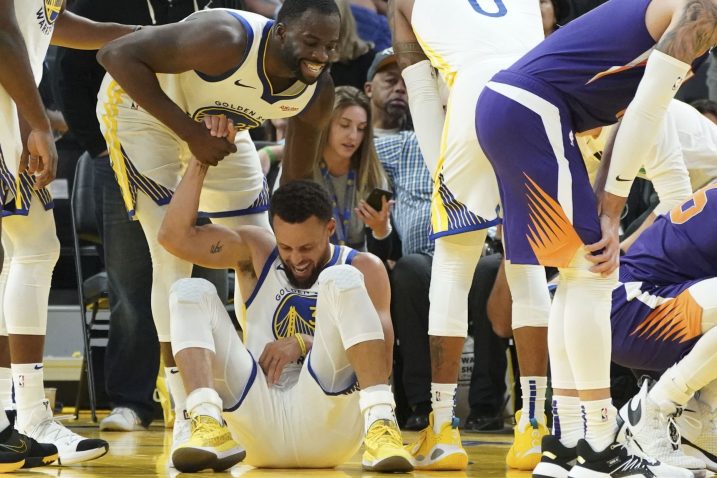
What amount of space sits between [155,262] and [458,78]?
1.22 m

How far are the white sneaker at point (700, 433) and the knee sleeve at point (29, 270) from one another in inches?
82.4

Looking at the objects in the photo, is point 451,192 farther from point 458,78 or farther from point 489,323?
point 489,323

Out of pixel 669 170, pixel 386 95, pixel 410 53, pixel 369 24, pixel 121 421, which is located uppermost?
pixel 369 24

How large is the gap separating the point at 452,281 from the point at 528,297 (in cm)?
25

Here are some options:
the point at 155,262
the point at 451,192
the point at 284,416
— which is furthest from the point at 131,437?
the point at 451,192

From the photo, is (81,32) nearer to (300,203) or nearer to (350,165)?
(300,203)

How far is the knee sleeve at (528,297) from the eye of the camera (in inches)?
142

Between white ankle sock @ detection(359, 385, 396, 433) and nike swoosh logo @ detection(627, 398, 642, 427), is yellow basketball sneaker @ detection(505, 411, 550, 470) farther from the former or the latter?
white ankle sock @ detection(359, 385, 396, 433)

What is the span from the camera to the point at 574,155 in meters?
2.84

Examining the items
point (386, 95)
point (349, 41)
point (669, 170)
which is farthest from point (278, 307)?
point (349, 41)

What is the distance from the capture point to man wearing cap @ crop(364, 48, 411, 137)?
233 inches

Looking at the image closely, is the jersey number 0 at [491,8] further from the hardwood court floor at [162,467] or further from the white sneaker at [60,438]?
the white sneaker at [60,438]

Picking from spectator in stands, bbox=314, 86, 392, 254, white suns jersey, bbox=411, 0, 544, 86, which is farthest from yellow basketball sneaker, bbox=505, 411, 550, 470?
spectator in stands, bbox=314, 86, 392, 254

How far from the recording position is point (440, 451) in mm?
3453
